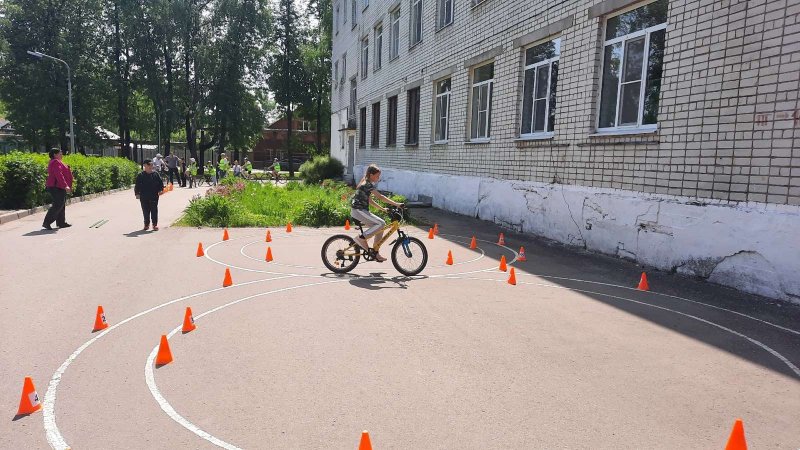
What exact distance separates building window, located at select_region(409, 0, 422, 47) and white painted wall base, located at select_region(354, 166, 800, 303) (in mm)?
9517

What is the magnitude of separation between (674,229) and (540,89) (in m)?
5.51

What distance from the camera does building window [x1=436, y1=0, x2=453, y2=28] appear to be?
17859mm

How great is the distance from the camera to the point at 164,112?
151 feet

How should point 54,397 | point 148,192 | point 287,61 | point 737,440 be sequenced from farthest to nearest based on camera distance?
point 287,61 < point 148,192 < point 54,397 < point 737,440

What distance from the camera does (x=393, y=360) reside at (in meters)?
4.82

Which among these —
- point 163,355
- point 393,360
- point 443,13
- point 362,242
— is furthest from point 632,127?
point 443,13

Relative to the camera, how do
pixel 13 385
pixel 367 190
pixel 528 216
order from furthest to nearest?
1. pixel 528 216
2. pixel 367 190
3. pixel 13 385

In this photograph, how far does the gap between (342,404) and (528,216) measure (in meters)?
9.31

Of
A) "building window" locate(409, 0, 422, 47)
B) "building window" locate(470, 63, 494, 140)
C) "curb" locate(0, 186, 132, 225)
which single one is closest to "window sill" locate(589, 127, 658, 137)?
"building window" locate(470, 63, 494, 140)

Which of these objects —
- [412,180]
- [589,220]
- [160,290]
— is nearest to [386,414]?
[160,290]

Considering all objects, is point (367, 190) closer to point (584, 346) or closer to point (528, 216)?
point (584, 346)

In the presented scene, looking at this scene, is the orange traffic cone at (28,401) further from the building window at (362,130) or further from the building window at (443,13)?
the building window at (362,130)

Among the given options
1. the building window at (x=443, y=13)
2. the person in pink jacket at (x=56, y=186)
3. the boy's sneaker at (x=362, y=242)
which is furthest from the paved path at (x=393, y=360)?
the building window at (x=443, y=13)

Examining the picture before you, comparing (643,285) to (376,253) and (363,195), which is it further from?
(363,195)
